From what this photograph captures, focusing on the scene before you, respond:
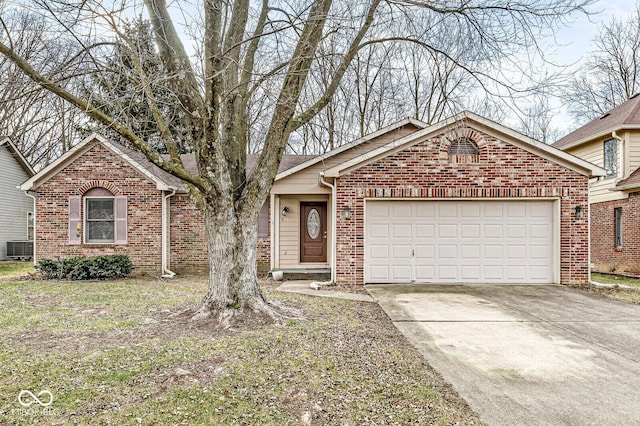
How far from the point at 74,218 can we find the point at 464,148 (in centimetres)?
1156

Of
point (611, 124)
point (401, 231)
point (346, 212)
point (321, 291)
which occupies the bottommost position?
point (321, 291)

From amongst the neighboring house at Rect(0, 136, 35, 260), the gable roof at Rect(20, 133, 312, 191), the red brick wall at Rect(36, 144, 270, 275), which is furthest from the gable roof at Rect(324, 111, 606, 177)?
the neighboring house at Rect(0, 136, 35, 260)

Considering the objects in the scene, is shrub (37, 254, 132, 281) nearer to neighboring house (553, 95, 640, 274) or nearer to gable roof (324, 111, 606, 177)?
gable roof (324, 111, 606, 177)

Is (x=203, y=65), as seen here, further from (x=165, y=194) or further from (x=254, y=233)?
(x=165, y=194)

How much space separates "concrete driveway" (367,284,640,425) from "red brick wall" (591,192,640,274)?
543cm

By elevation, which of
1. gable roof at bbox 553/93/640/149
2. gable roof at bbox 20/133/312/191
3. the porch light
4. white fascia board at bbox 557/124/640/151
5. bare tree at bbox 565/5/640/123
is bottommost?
the porch light

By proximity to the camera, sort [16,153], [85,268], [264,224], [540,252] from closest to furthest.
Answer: [540,252]
[85,268]
[264,224]
[16,153]

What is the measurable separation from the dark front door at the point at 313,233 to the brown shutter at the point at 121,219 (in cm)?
540

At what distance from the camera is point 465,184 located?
9.95 metres

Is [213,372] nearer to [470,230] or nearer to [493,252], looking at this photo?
[470,230]

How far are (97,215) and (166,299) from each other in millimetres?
5885

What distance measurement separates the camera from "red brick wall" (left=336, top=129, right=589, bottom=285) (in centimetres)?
991

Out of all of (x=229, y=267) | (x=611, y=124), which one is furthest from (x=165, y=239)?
(x=611, y=124)

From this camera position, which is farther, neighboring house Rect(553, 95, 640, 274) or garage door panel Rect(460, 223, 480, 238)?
neighboring house Rect(553, 95, 640, 274)
